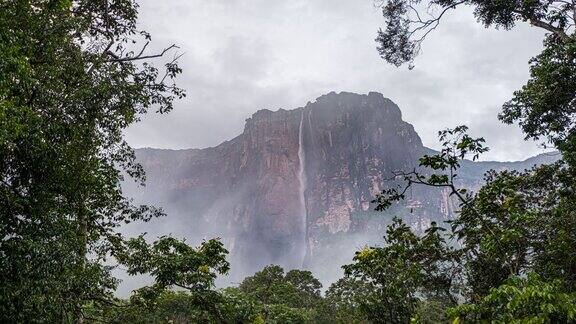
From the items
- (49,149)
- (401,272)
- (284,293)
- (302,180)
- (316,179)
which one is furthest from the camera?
(302,180)

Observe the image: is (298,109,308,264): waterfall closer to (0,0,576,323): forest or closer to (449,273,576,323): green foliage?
(0,0,576,323): forest

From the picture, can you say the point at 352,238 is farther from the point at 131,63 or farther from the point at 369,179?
the point at 131,63

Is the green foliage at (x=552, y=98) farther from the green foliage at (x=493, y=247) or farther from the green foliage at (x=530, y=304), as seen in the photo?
the green foliage at (x=530, y=304)

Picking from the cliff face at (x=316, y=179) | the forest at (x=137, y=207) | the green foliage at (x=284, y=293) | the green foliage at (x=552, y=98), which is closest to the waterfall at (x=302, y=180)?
the cliff face at (x=316, y=179)

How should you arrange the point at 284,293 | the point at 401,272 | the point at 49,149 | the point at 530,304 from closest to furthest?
the point at 530,304 → the point at 49,149 → the point at 401,272 → the point at 284,293

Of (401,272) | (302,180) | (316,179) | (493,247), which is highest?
(302,180)

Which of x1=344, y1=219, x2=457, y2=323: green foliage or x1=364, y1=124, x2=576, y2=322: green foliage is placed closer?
x1=364, y1=124, x2=576, y2=322: green foliage

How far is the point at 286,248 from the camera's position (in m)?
171

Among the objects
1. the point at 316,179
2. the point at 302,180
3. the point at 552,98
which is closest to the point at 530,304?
the point at 552,98

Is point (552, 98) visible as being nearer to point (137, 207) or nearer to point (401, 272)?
point (401, 272)

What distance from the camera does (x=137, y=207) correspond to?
1339cm

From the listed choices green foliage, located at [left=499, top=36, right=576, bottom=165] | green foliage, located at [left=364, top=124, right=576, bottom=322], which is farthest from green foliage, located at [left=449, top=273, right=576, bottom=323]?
green foliage, located at [left=499, top=36, right=576, bottom=165]

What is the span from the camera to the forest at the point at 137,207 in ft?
21.4

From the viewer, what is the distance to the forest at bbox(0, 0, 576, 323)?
651 cm
